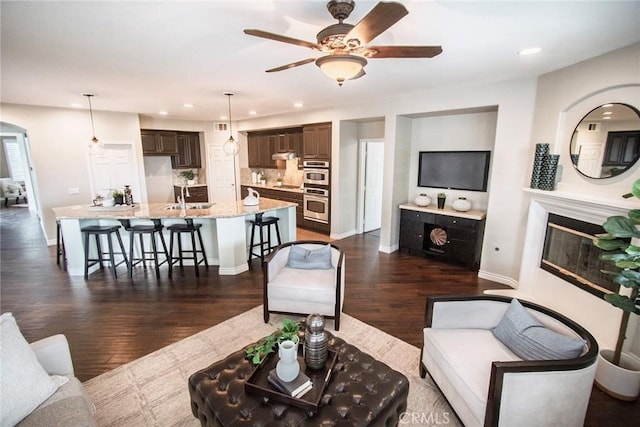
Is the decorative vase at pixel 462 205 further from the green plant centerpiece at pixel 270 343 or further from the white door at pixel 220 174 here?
the white door at pixel 220 174

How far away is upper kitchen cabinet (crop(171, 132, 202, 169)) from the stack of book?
7778 millimetres

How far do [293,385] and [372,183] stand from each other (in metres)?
5.48

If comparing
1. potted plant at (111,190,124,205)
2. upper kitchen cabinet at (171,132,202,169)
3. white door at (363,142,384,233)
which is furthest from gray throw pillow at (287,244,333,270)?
upper kitchen cabinet at (171,132,202,169)

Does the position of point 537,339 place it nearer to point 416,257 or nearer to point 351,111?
point 416,257

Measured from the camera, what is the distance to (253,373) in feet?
5.50

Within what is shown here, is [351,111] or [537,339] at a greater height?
[351,111]

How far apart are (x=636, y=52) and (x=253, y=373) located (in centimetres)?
390

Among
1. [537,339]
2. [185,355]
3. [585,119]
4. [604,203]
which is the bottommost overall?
[185,355]

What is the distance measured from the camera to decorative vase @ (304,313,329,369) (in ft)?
5.71

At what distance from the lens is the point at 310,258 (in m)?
3.26

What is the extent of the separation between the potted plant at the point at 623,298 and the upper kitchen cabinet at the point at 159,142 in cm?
853

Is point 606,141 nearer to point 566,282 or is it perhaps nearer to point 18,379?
point 566,282

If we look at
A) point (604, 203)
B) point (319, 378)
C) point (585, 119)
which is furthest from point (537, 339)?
point (585, 119)

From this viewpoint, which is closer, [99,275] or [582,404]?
[582,404]
